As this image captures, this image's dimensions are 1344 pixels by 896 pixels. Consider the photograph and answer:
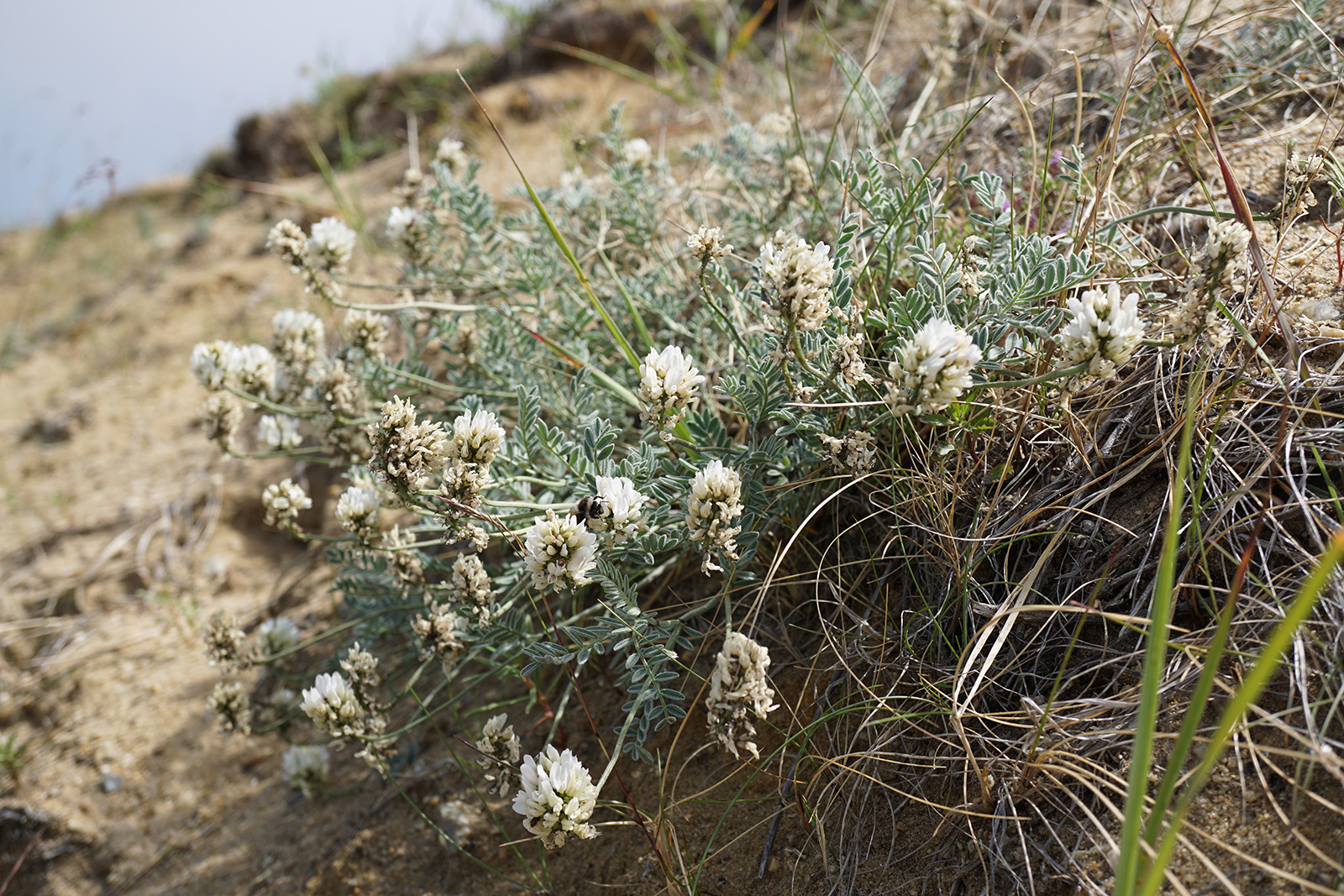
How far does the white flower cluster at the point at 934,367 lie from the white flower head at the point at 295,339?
5.35ft

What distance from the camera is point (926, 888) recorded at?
58.4 inches

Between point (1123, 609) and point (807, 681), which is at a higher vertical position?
point (1123, 609)

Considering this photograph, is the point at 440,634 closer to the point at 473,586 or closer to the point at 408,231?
the point at 473,586

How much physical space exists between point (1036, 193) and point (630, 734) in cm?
169

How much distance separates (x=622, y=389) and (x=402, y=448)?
2.04ft

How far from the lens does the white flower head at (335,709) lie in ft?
6.00

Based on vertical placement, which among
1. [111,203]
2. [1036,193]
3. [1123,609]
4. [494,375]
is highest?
[1036,193]

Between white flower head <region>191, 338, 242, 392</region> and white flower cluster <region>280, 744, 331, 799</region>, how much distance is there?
100 cm

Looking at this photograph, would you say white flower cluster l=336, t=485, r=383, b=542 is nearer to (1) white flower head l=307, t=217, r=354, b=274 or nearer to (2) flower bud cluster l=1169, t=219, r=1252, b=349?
(1) white flower head l=307, t=217, r=354, b=274

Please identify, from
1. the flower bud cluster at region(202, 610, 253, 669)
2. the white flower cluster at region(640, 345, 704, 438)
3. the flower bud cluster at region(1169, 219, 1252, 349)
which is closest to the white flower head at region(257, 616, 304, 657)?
the flower bud cluster at region(202, 610, 253, 669)

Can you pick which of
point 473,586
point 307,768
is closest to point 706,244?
point 473,586

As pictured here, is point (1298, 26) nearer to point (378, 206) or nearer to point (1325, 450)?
point (1325, 450)

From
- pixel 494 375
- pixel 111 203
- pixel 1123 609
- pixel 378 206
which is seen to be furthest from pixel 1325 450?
pixel 111 203

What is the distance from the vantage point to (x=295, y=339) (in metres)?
2.28
